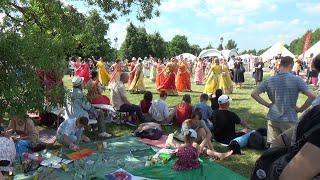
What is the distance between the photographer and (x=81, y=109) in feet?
32.5

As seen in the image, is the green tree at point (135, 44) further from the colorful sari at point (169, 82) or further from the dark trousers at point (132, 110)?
the dark trousers at point (132, 110)

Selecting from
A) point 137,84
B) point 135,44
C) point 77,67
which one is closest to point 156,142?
point 137,84

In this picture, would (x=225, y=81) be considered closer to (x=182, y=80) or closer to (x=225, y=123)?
(x=182, y=80)

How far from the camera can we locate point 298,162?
67.1 inches

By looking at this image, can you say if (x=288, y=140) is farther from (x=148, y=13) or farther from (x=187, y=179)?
(x=148, y=13)

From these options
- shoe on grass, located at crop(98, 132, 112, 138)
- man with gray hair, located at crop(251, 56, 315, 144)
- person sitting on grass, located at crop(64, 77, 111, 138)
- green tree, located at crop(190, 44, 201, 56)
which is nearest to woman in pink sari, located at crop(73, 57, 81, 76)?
person sitting on grass, located at crop(64, 77, 111, 138)

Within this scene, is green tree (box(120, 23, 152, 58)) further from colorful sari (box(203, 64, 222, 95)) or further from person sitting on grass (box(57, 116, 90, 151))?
person sitting on grass (box(57, 116, 90, 151))

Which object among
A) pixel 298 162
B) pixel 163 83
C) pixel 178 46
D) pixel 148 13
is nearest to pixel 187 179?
pixel 298 162

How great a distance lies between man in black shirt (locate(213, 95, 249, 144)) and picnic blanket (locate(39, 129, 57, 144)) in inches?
137

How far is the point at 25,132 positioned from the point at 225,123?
406 centimetres

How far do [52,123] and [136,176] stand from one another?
15.8ft

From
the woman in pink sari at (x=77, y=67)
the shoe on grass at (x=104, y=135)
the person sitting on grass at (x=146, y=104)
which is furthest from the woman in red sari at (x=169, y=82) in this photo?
the shoe on grass at (x=104, y=135)

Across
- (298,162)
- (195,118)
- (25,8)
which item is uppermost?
(25,8)

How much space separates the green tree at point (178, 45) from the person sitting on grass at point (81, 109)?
267 feet
